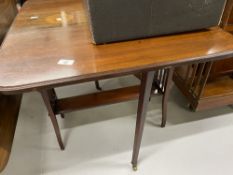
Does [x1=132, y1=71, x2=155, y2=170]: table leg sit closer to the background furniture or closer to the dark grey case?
the dark grey case

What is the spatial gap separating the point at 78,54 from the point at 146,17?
12.8 inches

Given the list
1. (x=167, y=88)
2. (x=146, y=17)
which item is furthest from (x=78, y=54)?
(x=167, y=88)

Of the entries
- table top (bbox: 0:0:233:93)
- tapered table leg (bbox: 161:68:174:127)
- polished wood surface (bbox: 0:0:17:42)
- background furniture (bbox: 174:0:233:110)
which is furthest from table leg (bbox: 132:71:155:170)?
polished wood surface (bbox: 0:0:17:42)

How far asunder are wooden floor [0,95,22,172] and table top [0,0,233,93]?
0.95 metres

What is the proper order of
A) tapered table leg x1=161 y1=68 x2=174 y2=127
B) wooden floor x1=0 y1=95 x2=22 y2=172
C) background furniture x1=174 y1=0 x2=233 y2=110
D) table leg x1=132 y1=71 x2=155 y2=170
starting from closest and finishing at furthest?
table leg x1=132 y1=71 x2=155 y2=170 < tapered table leg x1=161 y1=68 x2=174 y2=127 < wooden floor x1=0 y1=95 x2=22 y2=172 < background furniture x1=174 y1=0 x2=233 y2=110

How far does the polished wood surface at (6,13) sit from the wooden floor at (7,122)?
0.57 m

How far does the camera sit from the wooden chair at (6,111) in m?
1.46

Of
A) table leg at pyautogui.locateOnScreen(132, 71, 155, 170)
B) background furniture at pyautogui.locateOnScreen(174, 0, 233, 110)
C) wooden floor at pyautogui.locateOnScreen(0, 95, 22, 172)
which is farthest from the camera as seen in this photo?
background furniture at pyautogui.locateOnScreen(174, 0, 233, 110)

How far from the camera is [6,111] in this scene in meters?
1.70

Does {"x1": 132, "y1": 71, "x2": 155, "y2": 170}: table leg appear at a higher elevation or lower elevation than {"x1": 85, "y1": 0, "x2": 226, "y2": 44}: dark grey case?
lower

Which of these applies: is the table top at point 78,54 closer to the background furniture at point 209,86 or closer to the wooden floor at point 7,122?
the background furniture at point 209,86

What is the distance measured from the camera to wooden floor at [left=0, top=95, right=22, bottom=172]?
4.71 ft

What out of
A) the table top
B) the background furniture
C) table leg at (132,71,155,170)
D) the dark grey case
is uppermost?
the dark grey case

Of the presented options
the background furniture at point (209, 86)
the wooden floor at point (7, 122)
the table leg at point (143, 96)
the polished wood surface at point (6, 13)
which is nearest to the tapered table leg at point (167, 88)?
the background furniture at point (209, 86)
